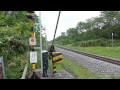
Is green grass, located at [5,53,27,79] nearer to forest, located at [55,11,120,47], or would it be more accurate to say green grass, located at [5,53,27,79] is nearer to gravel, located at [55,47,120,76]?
gravel, located at [55,47,120,76]

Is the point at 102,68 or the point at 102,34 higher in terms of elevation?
the point at 102,34

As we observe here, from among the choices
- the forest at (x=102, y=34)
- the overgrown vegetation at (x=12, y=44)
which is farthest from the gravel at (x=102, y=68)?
the forest at (x=102, y=34)

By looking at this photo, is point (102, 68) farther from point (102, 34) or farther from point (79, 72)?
point (102, 34)

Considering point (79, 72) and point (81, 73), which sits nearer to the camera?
point (81, 73)

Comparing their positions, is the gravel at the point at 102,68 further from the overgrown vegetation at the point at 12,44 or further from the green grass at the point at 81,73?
the overgrown vegetation at the point at 12,44

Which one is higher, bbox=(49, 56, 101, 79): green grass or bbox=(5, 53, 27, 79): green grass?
bbox=(5, 53, 27, 79): green grass

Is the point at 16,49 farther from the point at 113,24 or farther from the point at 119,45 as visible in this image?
the point at 113,24

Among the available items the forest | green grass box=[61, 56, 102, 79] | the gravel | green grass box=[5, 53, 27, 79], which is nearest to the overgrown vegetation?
green grass box=[5, 53, 27, 79]

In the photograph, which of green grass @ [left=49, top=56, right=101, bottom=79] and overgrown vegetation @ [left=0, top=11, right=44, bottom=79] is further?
overgrown vegetation @ [left=0, top=11, right=44, bottom=79]

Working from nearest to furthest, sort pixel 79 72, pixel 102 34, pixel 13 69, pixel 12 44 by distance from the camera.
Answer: pixel 13 69, pixel 79 72, pixel 12 44, pixel 102 34

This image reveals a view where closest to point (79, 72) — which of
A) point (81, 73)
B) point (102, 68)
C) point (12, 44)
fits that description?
point (81, 73)

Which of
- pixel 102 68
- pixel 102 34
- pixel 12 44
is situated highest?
pixel 102 34

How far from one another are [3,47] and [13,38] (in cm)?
199

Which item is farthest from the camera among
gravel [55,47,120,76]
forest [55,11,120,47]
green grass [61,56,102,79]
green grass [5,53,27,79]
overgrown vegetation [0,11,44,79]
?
forest [55,11,120,47]
